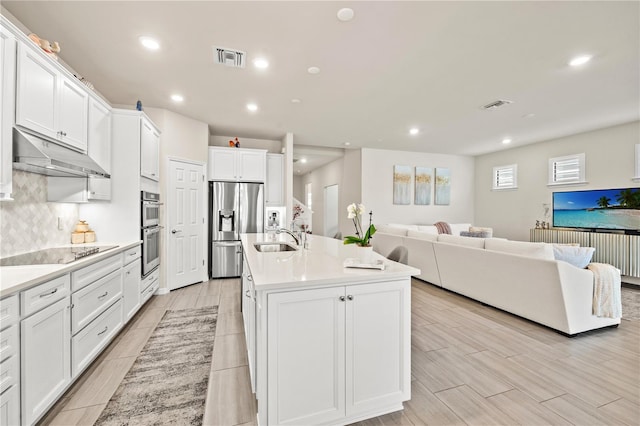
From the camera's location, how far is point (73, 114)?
231 centimetres

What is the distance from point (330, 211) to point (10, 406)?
8.35 metres

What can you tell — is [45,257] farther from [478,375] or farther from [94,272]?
[478,375]

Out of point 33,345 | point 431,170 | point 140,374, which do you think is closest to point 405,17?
point 33,345

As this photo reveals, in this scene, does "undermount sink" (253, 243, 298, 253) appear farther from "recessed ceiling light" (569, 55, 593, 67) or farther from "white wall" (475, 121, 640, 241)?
"white wall" (475, 121, 640, 241)

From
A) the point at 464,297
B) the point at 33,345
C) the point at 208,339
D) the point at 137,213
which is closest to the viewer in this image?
the point at 33,345

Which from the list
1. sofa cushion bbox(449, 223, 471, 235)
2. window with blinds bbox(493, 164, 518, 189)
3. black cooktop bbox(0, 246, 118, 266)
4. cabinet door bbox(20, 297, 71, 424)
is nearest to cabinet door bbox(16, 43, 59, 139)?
black cooktop bbox(0, 246, 118, 266)

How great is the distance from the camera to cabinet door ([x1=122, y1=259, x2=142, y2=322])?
2.76 meters

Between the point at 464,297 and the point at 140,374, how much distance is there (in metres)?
3.85

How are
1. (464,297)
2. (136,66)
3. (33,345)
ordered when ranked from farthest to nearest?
(464,297) → (136,66) → (33,345)

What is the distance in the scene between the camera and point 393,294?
166cm

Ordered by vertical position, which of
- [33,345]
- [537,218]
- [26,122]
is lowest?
[33,345]

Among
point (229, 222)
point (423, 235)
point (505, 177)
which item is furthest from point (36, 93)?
point (505, 177)

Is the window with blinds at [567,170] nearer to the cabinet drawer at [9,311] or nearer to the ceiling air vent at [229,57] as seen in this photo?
the ceiling air vent at [229,57]

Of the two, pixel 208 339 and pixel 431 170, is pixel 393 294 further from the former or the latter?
pixel 431 170
